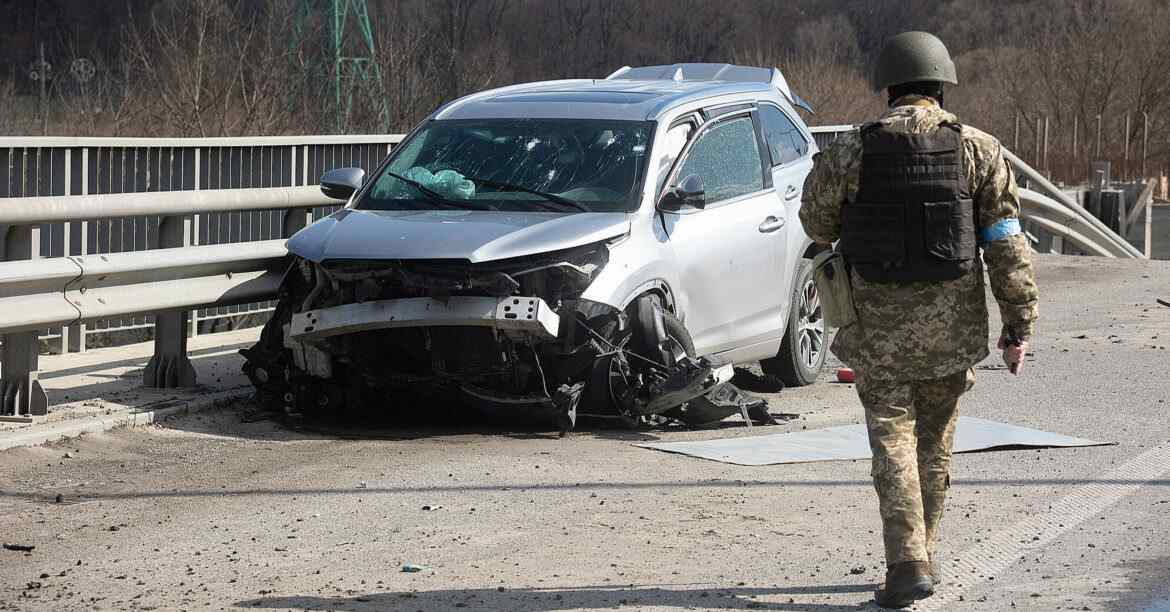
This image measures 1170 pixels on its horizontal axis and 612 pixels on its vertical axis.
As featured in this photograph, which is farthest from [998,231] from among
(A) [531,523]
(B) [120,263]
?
(B) [120,263]

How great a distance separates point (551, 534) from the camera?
20.4 feet

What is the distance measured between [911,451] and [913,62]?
1.21 meters

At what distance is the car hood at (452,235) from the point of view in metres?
7.91

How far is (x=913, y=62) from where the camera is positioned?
545 cm

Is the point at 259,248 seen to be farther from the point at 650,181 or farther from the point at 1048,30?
the point at 1048,30

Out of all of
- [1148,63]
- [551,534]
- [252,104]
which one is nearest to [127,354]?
[551,534]

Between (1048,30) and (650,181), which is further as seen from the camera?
(1048,30)

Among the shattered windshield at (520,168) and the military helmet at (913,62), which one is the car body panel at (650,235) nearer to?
the shattered windshield at (520,168)

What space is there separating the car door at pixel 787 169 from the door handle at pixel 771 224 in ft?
0.38

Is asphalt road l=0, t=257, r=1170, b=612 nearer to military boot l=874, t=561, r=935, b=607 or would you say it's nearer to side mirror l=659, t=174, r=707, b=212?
military boot l=874, t=561, r=935, b=607

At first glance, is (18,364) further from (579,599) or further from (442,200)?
(579,599)

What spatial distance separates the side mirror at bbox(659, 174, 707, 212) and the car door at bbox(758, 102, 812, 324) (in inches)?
43.2

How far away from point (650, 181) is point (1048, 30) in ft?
230

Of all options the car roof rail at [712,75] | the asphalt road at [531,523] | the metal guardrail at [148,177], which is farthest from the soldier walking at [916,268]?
the car roof rail at [712,75]
